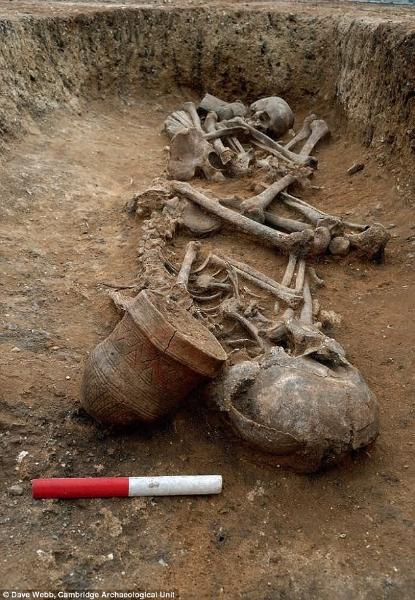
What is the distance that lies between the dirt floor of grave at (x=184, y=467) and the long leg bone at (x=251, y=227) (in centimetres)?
16

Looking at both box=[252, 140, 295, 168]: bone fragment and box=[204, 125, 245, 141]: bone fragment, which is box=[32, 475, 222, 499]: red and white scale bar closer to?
box=[252, 140, 295, 168]: bone fragment

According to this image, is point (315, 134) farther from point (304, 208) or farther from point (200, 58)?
point (200, 58)

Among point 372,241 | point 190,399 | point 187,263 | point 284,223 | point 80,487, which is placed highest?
point 372,241

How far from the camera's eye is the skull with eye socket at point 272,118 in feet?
24.5

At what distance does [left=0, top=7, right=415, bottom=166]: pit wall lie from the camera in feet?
21.9

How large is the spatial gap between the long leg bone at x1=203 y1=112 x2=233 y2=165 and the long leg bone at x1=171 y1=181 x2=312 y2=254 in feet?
3.40

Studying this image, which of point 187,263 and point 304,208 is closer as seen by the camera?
point 187,263

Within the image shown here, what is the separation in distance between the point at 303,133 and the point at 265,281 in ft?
12.4

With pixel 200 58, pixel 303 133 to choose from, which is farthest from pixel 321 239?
pixel 200 58

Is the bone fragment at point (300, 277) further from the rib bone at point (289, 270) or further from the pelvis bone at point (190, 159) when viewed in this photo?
the pelvis bone at point (190, 159)

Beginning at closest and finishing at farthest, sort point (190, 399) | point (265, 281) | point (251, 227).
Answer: point (190, 399) → point (265, 281) → point (251, 227)

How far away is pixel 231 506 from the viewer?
2.84m

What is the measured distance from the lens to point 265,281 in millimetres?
4340

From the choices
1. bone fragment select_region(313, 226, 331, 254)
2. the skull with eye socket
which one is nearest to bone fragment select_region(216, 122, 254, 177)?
the skull with eye socket
